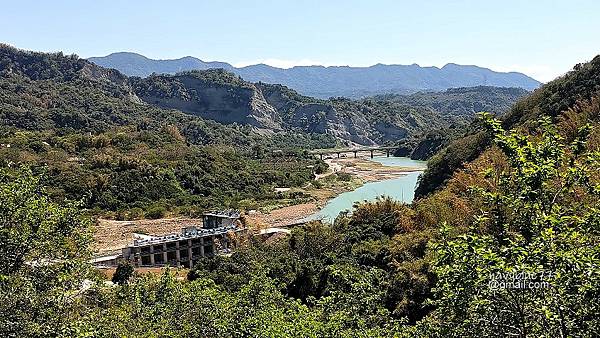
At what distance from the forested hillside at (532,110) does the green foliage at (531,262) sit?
2832cm

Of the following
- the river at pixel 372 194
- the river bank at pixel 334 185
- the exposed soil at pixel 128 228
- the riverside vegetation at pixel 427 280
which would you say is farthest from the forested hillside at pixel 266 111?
the riverside vegetation at pixel 427 280

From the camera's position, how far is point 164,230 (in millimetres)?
48812

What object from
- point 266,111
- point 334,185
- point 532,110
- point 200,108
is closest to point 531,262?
point 532,110

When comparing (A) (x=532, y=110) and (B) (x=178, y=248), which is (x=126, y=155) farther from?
(A) (x=532, y=110)

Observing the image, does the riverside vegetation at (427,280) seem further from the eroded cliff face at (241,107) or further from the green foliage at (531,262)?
the eroded cliff face at (241,107)

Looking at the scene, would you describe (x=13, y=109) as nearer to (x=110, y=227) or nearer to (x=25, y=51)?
(x=110, y=227)

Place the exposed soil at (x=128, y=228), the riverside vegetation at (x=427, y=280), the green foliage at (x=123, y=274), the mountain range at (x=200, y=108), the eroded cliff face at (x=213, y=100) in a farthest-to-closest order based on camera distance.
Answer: the eroded cliff face at (x=213, y=100)
the mountain range at (x=200, y=108)
the exposed soil at (x=128, y=228)
the green foliage at (x=123, y=274)
the riverside vegetation at (x=427, y=280)

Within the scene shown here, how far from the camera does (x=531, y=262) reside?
5223 millimetres

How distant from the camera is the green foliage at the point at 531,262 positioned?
16.7ft

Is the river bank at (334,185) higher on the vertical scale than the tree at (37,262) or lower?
lower

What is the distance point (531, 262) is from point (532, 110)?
116 ft

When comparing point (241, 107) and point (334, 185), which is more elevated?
point (241, 107)

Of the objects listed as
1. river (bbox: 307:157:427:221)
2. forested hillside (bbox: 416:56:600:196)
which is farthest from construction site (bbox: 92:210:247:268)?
forested hillside (bbox: 416:56:600:196)

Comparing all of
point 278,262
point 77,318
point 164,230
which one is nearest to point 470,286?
point 77,318
